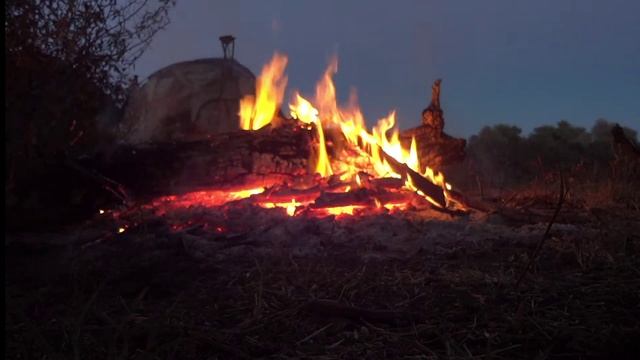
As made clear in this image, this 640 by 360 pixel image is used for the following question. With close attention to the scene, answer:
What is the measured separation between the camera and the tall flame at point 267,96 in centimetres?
892

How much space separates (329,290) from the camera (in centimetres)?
383

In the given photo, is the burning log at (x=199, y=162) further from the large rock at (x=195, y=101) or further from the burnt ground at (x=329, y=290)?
the large rock at (x=195, y=101)

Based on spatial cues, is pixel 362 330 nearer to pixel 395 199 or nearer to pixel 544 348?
pixel 544 348

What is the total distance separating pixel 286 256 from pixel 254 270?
16.7 inches

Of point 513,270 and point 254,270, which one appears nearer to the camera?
point 513,270

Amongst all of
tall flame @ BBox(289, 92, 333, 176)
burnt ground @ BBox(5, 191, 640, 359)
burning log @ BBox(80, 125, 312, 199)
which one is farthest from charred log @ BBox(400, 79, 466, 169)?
burnt ground @ BBox(5, 191, 640, 359)

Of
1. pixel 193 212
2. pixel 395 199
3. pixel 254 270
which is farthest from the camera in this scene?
pixel 395 199

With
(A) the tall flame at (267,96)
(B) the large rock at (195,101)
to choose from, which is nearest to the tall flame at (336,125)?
(A) the tall flame at (267,96)

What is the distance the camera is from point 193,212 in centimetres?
653

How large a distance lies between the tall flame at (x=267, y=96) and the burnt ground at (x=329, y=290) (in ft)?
9.86

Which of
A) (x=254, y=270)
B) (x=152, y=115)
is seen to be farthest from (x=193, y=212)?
(x=152, y=115)

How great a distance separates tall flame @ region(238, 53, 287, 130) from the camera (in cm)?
892

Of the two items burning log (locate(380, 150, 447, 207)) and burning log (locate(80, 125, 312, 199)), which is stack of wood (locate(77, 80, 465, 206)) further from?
burning log (locate(380, 150, 447, 207))

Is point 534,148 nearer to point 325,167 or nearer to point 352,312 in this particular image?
point 325,167
